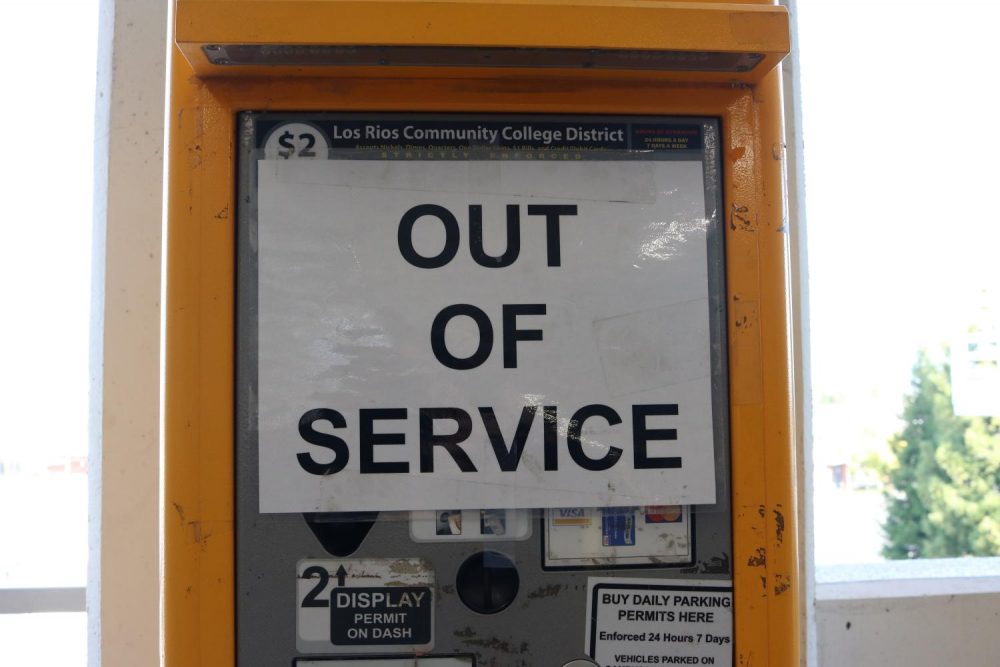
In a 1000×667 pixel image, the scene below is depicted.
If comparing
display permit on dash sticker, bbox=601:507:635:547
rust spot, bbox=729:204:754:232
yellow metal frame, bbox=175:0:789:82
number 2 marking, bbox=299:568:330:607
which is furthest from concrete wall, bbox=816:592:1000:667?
yellow metal frame, bbox=175:0:789:82

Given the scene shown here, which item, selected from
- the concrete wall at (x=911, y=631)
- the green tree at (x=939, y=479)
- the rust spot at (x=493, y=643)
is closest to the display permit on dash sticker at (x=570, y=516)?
the rust spot at (x=493, y=643)

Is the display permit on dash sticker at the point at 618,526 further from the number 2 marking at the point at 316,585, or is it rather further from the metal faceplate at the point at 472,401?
the number 2 marking at the point at 316,585

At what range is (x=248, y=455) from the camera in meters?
1.20

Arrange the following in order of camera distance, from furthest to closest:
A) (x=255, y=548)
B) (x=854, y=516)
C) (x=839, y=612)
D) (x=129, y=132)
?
1. (x=854, y=516)
2. (x=839, y=612)
3. (x=129, y=132)
4. (x=255, y=548)

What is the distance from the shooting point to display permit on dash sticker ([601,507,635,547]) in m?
1.24

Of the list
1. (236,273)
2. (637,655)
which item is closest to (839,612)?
(637,655)

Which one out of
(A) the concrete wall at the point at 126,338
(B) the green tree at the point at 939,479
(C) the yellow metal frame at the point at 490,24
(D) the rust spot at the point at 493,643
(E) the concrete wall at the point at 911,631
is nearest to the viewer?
(C) the yellow metal frame at the point at 490,24

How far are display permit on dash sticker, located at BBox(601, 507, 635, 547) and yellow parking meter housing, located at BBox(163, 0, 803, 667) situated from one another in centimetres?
5

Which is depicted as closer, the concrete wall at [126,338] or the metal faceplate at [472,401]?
the metal faceplate at [472,401]

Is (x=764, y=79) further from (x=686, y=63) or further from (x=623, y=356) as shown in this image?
(x=623, y=356)

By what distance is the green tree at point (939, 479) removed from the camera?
167 inches

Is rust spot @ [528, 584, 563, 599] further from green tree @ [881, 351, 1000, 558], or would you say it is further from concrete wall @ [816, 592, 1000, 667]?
green tree @ [881, 351, 1000, 558]

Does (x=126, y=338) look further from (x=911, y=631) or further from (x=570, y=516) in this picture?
(x=911, y=631)

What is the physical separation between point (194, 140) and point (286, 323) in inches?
12.6
